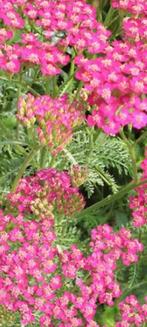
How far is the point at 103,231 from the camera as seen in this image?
197 cm

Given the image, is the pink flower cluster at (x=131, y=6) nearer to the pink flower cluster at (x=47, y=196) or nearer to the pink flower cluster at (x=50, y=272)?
the pink flower cluster at (x=47, y=196)

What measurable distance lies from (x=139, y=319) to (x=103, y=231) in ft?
0.91

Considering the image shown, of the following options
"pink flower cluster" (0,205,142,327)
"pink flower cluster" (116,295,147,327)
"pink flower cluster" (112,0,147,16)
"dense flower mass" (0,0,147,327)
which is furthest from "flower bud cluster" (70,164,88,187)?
"pink flower cluster" (112,0,147,16)

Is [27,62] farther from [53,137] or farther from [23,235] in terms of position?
[23,235]

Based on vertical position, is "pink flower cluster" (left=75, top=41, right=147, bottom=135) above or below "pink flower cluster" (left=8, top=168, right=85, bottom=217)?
above

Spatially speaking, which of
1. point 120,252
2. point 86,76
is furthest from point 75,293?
point 86,76

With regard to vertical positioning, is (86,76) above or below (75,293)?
above

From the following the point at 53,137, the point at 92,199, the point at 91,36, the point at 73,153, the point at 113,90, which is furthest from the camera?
the point at 92,199

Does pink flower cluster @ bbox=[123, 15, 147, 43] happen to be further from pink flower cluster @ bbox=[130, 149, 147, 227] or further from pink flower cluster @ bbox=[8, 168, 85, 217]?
pink flower cluster @ bbox=[8, 168, 85, 217]

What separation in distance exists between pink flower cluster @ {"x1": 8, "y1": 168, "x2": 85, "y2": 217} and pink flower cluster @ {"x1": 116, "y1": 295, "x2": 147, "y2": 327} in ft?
→ 1.03

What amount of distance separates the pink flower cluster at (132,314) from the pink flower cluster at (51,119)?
20.1 inches

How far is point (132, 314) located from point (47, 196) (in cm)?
42

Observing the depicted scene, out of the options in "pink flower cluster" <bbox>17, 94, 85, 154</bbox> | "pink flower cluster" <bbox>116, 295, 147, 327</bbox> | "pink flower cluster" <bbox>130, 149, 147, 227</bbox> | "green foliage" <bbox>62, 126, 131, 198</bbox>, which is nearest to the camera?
"pink flower cluster" <bbox>17, 94, 85, 154</bbox>

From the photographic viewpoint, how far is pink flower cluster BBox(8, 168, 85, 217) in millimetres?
1903
